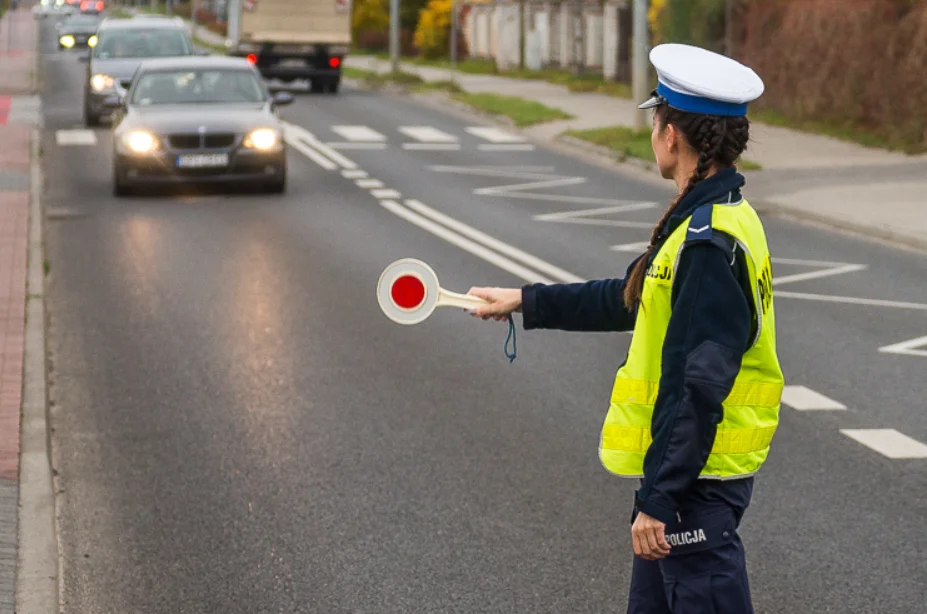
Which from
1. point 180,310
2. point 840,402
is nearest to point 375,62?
point 180,310

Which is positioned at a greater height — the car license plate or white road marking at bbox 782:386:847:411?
the car license plate

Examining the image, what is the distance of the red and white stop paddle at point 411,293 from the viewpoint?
4183mm

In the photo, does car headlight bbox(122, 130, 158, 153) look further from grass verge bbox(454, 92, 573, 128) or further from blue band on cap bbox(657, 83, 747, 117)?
blue band on cap bbox(657, 83, 747, 117)

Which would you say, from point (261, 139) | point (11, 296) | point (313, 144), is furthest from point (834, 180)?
point (11, 296)

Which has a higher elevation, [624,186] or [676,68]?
[676,68]

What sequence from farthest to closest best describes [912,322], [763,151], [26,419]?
1. [763,151]
2. [912,322]
3. [26,419]

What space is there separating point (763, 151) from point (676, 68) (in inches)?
851

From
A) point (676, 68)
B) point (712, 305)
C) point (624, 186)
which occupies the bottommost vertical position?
point (624, 186)

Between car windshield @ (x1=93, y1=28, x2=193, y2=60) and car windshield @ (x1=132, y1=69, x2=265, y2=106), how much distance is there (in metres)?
9.68

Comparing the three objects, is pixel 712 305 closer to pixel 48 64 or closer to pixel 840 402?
pixel 840 402

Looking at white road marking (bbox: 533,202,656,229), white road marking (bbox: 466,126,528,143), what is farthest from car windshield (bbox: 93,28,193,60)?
white road marking (bbox: 533,202,656,229)

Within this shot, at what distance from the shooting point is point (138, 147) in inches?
775

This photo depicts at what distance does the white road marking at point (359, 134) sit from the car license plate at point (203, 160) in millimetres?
8549

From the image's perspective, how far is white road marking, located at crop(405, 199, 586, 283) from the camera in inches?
557
